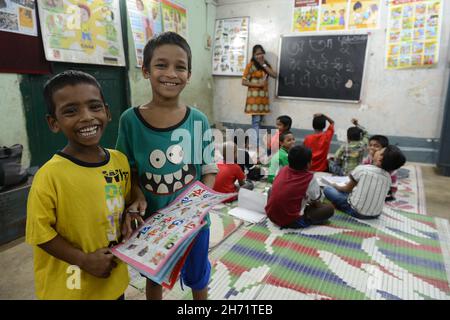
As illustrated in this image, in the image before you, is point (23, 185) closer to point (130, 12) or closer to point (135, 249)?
point (135, 249)

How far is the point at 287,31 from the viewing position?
15.2 ft

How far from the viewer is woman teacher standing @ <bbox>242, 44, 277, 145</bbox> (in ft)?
15.3

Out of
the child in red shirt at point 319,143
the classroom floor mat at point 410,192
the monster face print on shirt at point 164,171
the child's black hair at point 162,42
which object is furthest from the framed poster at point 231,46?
the monster face print on shirt at point 164,171

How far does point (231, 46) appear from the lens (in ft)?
16.6

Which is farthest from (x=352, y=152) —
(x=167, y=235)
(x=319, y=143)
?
(x=167, y=235)

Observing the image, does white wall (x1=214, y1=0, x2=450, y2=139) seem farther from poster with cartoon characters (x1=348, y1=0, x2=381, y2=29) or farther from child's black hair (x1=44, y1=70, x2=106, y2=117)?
child's black hair (x1=44, y1=70, x2=106, y2=117)

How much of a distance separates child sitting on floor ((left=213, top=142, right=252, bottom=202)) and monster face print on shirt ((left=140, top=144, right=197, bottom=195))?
5.36ft

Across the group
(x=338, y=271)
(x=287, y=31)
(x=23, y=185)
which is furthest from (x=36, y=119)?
(x=287, y=31)

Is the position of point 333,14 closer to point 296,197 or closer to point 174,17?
point 174,17

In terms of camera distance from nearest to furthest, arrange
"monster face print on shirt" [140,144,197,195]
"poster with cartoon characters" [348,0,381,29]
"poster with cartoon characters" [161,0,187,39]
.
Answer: "monster face print on shirt" [140,144,197,195], "poster with cartoon characters" [161,0,187,39], "poster with cartoon characters" [348,0,381,29]

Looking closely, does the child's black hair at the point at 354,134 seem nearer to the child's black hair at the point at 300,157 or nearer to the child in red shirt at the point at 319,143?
the child in red shirt at the point at 319,143

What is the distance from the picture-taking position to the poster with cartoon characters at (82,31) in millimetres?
2486

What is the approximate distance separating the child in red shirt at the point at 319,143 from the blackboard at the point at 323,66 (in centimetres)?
126

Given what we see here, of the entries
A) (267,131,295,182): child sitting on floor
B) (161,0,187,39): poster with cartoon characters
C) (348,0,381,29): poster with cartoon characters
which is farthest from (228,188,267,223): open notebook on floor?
(348,0,381,29): poster with cartoon characters
